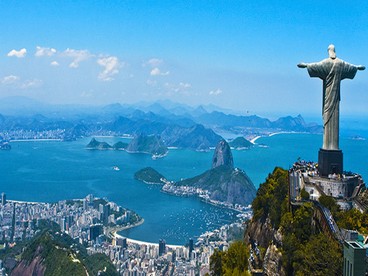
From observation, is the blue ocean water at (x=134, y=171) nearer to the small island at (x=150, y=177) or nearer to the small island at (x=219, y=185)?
the small island at (x=150, y=177)

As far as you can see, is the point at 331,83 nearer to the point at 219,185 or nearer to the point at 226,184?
the point at 226,184

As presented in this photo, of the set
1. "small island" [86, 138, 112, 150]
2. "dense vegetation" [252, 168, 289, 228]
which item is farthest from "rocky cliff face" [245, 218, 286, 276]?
"small island" [86, 138, 112, 150]

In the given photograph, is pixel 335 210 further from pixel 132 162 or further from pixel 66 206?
pixel 132 162

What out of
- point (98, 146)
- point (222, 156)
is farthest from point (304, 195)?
point (98, 146)

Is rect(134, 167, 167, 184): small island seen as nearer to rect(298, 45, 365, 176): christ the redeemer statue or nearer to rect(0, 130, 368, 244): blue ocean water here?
rect(0, 130, 368, 244): blue ocean water

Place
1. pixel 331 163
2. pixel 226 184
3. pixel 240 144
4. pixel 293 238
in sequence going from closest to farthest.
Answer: pixel 293 238, pixel 331 163, pixel 226 184, pixel 240 144

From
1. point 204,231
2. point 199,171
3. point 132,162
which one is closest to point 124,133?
point 132,162

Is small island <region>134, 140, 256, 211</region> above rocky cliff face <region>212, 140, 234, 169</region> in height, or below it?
below
